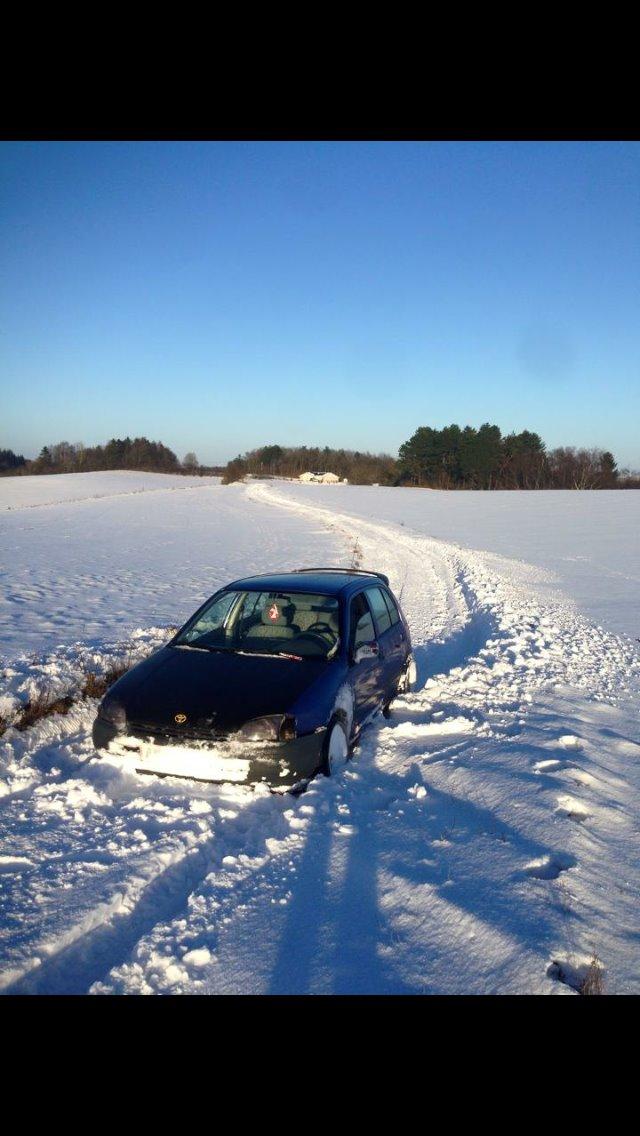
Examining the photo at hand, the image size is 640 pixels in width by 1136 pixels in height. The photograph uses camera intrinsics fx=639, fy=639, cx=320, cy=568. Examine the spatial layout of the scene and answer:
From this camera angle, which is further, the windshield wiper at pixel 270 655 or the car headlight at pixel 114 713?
the windshield wiper at pixel 270 655

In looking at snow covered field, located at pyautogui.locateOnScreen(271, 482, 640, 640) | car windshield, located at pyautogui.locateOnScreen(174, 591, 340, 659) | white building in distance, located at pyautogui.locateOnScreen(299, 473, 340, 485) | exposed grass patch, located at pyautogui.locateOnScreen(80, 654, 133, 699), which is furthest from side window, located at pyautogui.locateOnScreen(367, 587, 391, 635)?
white building in distance, located at pyautogui.locateOnScreen(299, 473, 340, 485)

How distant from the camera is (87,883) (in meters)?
3.25

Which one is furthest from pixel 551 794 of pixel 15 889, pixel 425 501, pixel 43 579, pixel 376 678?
pixel 425 501

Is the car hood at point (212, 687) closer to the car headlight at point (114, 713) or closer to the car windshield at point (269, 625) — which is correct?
the car headlight at point (114, 713)

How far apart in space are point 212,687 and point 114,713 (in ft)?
2.26

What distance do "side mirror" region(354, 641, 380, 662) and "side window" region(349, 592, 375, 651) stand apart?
0.04m

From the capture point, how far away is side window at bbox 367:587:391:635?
20.1ft

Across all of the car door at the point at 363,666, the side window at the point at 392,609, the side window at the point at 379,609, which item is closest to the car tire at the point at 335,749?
the car door at the point at 363,666

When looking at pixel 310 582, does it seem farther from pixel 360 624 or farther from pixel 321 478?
pixel 321 478

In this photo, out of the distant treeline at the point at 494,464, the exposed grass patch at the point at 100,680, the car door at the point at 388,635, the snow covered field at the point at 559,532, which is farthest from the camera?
the distant treeline at the point at 494,464

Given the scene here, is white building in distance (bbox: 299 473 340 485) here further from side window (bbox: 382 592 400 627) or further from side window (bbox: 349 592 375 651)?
side window (bbox: 349 592 375 651)

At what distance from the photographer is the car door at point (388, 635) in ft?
19.3
